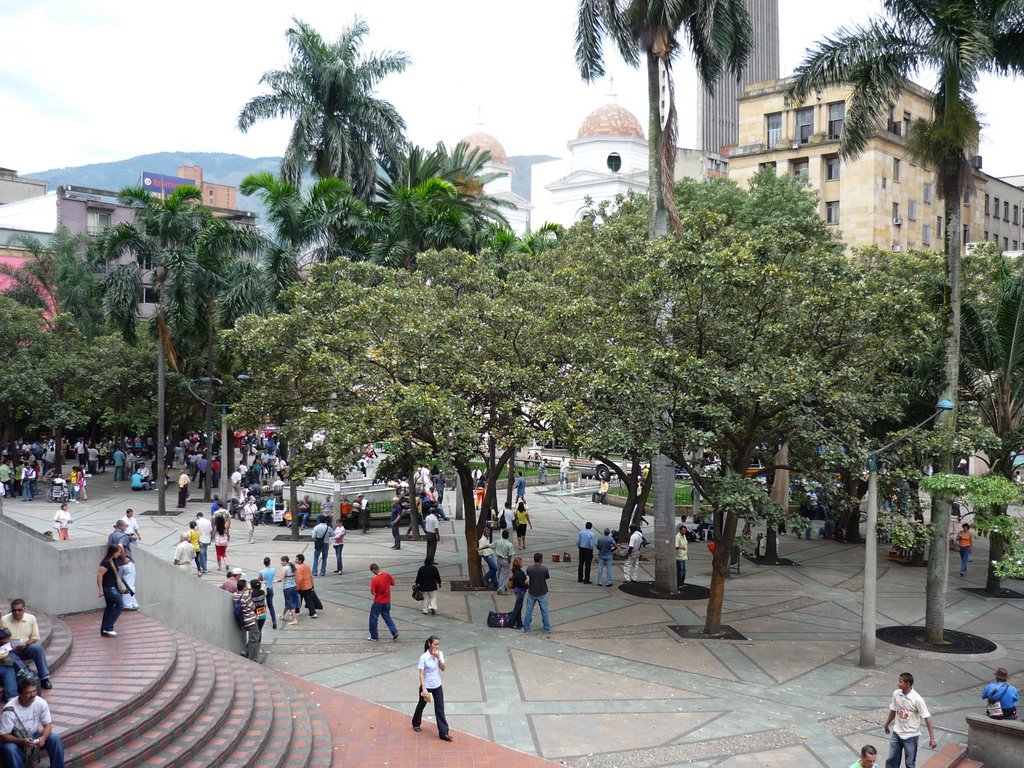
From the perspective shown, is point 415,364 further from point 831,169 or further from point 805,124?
point 805,124

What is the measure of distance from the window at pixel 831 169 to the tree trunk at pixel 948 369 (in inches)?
1329

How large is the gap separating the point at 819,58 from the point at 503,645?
42.7 ft

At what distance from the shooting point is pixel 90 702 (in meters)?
9.59

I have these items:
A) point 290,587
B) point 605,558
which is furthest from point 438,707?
point 605,558

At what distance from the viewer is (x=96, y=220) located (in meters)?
61.2

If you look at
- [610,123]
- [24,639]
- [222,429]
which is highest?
[610,123]

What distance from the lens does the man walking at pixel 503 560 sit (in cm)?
1926

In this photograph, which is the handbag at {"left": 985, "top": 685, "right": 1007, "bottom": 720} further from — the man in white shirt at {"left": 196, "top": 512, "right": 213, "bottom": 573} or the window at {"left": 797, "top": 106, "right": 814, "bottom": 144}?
the window at {"left": 797, "top": 106, "right": 814, "bottom": 144}

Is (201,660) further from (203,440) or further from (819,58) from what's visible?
(203,440)

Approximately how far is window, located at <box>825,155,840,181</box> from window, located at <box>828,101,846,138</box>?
1.28 m

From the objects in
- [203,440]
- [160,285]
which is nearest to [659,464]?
[160,285]

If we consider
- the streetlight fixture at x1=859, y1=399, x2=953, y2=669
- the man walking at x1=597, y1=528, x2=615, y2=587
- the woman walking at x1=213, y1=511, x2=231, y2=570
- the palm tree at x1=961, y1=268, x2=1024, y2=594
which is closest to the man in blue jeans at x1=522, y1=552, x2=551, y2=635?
the man walking at x1=597, y1=528, x2=615, y2=587

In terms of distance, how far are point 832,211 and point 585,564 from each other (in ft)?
114

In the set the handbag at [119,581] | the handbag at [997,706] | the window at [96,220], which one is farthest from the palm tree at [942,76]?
the window at [96,220]
